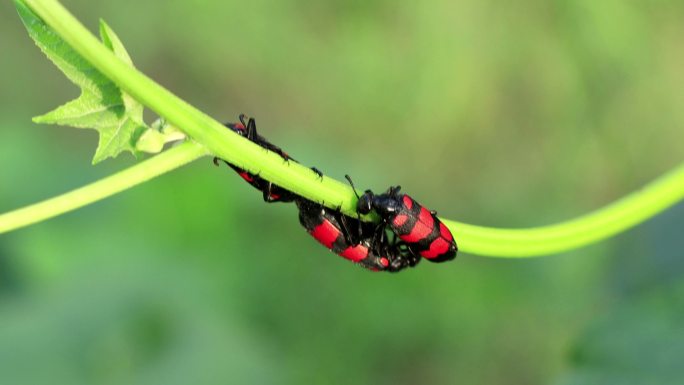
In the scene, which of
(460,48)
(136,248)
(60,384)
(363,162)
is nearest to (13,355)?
(60,384)

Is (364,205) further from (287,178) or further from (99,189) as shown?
(99,189)

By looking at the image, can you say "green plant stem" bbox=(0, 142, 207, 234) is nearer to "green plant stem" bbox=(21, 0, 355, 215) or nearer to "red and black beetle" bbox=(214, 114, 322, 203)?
"green plant stem" bbox=(21, 0, 355, 215)

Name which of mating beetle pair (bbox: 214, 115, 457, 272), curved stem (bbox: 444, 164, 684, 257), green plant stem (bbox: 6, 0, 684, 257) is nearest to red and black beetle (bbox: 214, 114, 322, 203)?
mating beetle pair (bbox: 214, 115, 457, 272)

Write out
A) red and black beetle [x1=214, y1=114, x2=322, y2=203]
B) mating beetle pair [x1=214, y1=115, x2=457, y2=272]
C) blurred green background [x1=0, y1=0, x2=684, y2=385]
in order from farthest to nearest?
blurred green background [x1=0, y1=0, x2=684, y2=385] → mating beetle pair [x1=214, y1=115, x2=457, y2=272] → red and black beetle [x1=214, y1=114, x2=322, y2=203]

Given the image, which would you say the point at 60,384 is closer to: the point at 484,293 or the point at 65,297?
the point at 65,297

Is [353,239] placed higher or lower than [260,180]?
higher

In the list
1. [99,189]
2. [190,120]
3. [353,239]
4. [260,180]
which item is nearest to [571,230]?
[353,239]

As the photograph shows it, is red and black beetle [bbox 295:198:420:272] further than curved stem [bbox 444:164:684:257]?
Yes

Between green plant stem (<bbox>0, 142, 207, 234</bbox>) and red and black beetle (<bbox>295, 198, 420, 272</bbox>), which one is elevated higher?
red and black beetle (<bbox>295, 198, 420, 272</bbox>)
